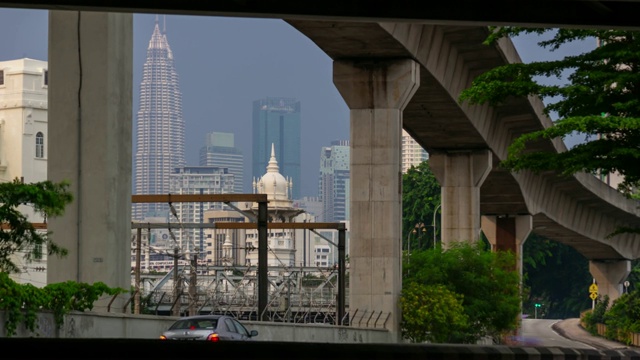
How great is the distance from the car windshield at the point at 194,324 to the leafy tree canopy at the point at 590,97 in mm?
9755

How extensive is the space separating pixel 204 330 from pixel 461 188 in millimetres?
42628

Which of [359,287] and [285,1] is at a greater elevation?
[285,1]

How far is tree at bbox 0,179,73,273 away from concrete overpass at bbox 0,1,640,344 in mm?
4313

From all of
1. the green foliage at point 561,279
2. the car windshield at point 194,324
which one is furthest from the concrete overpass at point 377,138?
the green foliage at point 561,279

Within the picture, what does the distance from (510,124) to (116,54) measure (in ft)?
135

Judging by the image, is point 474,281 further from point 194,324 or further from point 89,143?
point 89,143

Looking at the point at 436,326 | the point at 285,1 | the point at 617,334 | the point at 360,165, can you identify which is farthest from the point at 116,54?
the point at 617,334

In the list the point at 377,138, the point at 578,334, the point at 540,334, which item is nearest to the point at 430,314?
the point at 377,138

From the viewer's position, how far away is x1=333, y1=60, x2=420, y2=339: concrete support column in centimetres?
4972

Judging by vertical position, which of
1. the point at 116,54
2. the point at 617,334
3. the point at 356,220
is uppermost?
the point at 116,54

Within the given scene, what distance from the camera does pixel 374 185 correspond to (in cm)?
5031

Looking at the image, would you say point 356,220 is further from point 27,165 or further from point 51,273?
point 27,165

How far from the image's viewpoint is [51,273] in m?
31.9

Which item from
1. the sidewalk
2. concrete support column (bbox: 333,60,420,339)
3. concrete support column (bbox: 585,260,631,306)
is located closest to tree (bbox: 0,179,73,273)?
concrete support column (bbox: 333,60,420,339)
